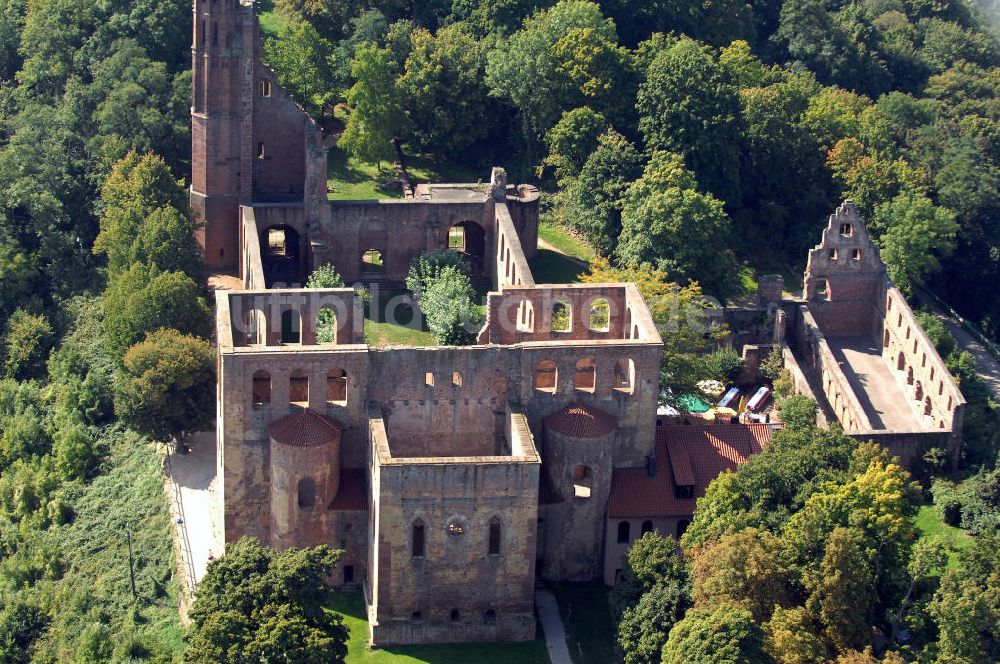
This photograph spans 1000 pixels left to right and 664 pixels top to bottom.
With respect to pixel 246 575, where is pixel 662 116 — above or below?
above

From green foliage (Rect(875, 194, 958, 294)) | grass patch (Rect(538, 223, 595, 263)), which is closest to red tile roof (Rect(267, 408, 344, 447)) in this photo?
grass patch (Rect(538, 223, 595, 263))

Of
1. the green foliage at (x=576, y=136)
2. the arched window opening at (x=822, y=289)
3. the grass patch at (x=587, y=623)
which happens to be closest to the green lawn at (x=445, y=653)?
the grass patch at (x=587, y=623)

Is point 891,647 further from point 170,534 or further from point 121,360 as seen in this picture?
point 121,360

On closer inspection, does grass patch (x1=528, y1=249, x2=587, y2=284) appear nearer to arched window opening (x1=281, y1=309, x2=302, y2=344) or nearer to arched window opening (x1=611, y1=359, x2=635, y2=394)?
arched window opening (x1=281, y1=309, x2=302, y2=344)

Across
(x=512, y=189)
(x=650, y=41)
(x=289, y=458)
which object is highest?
(x=650, y=41)

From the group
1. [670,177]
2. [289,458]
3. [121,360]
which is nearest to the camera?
[289,458]

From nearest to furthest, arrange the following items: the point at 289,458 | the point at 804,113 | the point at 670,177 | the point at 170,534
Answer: the point at 289,458, the point at 170,534, the point at 670,177, the point at 804,113

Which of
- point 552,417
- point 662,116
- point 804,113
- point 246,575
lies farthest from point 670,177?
point 246,575
